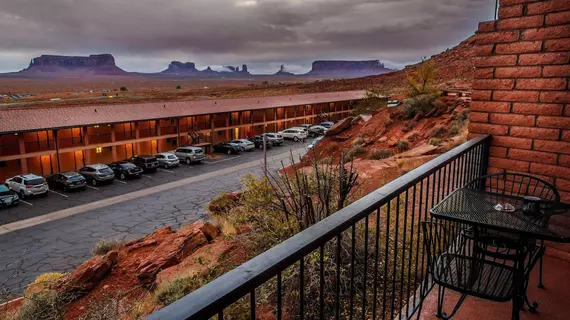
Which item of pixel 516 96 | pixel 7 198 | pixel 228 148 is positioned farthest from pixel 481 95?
pixel 228 148

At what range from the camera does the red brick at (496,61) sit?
4.29 metres

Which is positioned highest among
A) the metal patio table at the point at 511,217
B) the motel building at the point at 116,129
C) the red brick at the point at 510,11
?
the red brick at the point at 510,11

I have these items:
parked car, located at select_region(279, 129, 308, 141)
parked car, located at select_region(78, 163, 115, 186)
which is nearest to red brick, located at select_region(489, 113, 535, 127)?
parked car, located at select_region(78, 163, 115, 186)

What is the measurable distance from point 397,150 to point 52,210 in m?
19.6

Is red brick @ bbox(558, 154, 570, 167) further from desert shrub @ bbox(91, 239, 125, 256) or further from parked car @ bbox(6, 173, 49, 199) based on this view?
parked car @ bbox(6, 173, 49, 199)

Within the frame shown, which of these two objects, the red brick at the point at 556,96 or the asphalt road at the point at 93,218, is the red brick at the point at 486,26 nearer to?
the red brick at the point at 556,96

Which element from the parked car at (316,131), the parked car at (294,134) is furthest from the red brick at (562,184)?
the parked car at (316,131)

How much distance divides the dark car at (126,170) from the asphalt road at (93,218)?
601 mm

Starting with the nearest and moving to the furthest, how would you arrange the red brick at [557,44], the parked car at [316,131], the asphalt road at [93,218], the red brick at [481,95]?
1. the red brick at [557,44]
2. the red brick at [481,95]
3. the asphalt road at [93,218]
4. the parked car at [316,131]

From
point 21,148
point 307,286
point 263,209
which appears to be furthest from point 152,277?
point 21,148

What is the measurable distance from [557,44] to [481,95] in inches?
34.2

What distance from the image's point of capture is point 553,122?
4.06 meters

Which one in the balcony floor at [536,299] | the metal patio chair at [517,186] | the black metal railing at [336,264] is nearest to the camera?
the black metal railing at [336,264]

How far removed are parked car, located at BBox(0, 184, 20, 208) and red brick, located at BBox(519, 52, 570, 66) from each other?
85.6 feet
